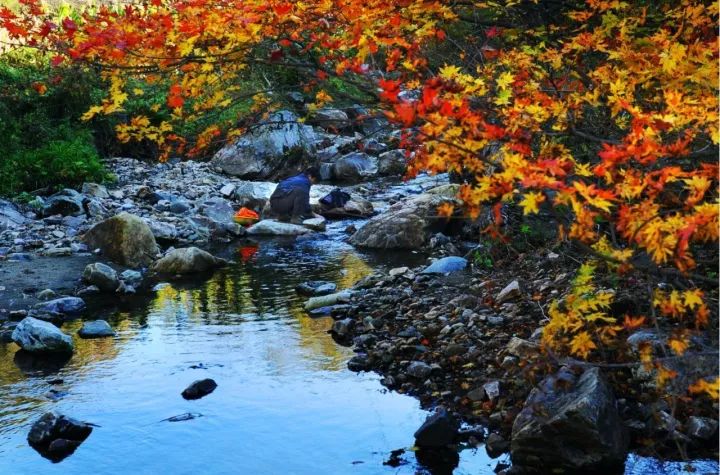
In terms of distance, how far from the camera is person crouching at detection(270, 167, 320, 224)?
13047mm

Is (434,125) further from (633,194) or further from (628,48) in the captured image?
(628,48)

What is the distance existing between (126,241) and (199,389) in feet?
16.6

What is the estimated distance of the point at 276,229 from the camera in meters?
12.3

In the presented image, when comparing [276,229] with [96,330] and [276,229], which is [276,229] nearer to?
[276,229]

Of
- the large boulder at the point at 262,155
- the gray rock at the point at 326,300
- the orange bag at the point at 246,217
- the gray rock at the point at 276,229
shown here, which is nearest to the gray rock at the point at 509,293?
the gray rock at the point at 326,300

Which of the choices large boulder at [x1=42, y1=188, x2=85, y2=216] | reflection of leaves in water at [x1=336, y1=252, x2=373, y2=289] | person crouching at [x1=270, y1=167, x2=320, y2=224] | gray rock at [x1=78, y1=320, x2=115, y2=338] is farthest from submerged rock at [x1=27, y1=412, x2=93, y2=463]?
large boulder at [x1=42, y1=188, x2=85, y2=216]

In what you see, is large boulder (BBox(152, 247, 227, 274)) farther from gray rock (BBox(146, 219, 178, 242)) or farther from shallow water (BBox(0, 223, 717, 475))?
shallow water (BBox(0, 223, 717, 475))

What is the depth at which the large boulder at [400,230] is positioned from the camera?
432 inches

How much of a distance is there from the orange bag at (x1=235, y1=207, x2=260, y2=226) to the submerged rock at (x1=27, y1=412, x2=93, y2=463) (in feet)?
25.9

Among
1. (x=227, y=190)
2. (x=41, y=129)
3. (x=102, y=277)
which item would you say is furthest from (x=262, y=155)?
(x=102, y=277)

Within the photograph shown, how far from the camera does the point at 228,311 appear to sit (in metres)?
8.16

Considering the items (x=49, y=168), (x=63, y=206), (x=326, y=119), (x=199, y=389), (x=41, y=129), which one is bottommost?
(x=199, y=389)

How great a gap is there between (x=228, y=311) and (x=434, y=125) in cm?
537

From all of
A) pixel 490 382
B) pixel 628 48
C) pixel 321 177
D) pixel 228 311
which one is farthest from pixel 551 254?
pixel 321 177
